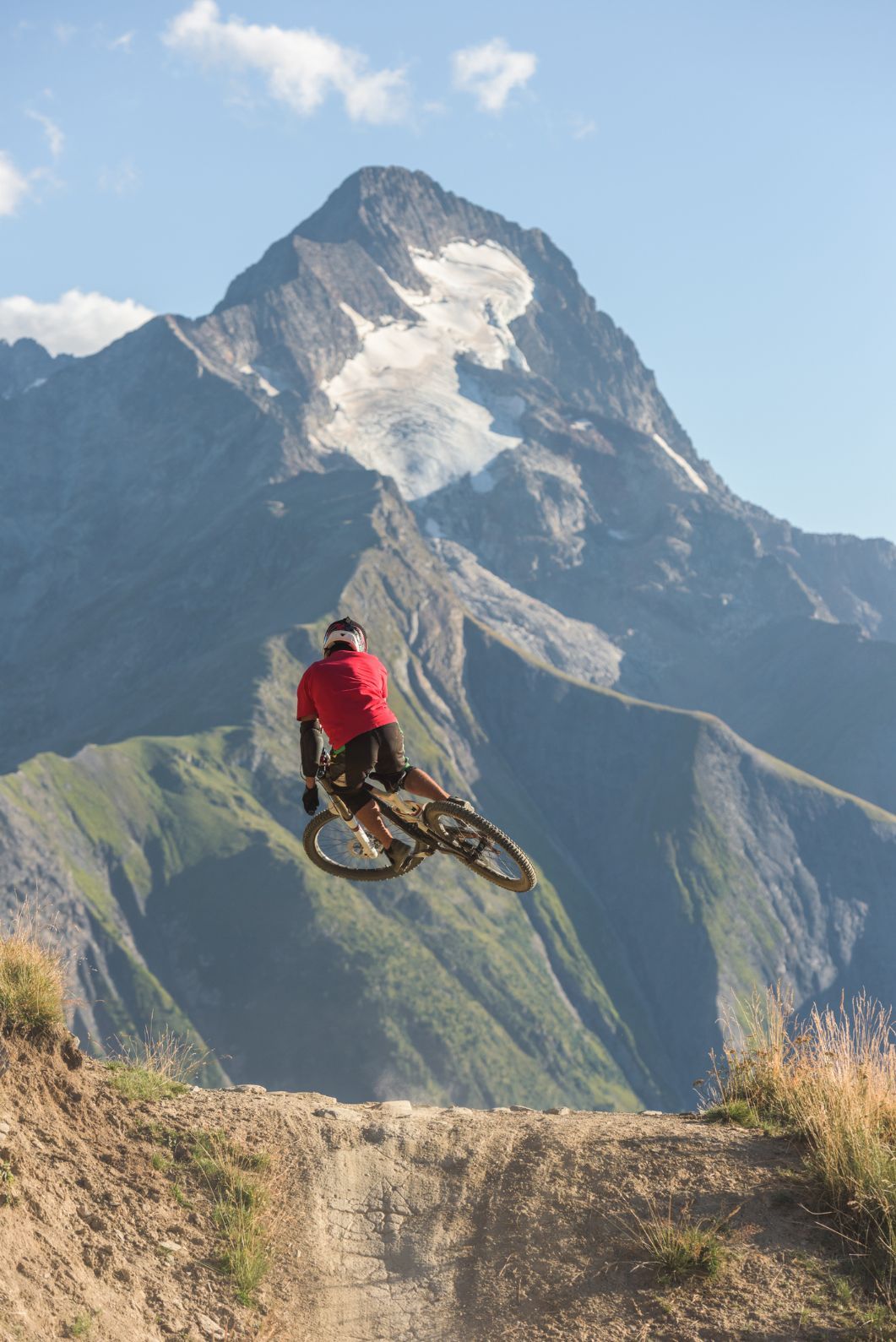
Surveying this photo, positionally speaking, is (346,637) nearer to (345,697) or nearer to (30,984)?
(345,697)

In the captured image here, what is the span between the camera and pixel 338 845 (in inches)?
682

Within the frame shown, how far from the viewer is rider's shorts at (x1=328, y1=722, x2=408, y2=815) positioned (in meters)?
14.8

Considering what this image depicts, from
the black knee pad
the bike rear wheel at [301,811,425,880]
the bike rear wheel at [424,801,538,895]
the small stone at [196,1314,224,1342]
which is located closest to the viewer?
the small stone at [196,1314,224,1342]

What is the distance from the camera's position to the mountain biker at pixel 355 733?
581 inches

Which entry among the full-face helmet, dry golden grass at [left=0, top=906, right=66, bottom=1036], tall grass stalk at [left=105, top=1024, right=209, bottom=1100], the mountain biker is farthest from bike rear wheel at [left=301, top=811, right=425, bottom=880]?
dry golden grass at [left=0, top=906, right=66, bottom=1036]

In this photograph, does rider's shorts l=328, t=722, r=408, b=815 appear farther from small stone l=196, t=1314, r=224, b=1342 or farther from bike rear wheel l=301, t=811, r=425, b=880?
small stone l=196, t=1314, r=224, b=1342

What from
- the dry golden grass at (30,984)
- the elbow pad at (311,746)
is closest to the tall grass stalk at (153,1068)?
the dry golden grass at (30,984)

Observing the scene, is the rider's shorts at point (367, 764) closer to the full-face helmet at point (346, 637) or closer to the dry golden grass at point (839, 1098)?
the full-face helmet at point (346, 637)

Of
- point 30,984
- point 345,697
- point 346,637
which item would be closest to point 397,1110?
point 30,984

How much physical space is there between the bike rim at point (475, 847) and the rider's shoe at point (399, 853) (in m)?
0.48

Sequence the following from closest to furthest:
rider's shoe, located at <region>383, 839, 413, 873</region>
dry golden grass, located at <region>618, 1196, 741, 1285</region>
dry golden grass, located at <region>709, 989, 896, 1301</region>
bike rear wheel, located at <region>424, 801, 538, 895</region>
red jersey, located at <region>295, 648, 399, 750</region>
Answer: dry golden grass, located at <region>618, 1196, 741, 1285</region> → dry golden grass, located at <region>709, 989, 896, 1301</region> → red jersey, located at <region>295, 648, 399, 750</region> → bike rear wheel, located at <region>424, 801, 538, 895</region> → rider's shoe, located at <region>383, 839, 413, 873</region>

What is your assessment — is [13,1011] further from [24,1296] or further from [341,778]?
[341,778]

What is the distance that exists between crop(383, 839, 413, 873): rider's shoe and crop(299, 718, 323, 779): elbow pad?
1.34 metres

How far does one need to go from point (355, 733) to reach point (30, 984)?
15.8 ft
